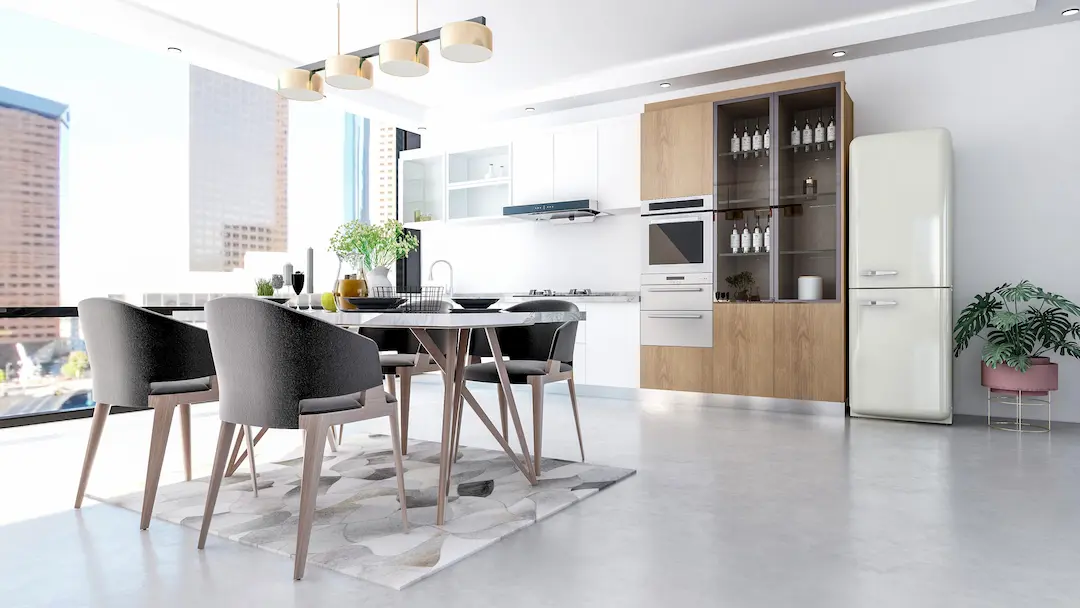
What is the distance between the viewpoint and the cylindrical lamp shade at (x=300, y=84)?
3502 millimetres

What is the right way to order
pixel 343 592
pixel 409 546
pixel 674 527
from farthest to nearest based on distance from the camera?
pixel 674 527 < pixel 409 546 < pixel 343 592

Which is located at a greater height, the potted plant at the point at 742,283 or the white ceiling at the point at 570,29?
the white ceiling at the point at 570,29

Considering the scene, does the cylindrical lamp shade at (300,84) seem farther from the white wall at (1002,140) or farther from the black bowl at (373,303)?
the white wall at (1002,140)

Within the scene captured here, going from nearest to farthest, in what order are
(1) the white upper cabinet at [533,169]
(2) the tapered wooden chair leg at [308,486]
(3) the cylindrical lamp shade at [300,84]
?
(2) the tapered wooden chair leg at [308,486], (3) the cylindrical lamp shade at [300,84], (1) the white upper cabinet at [533,169]

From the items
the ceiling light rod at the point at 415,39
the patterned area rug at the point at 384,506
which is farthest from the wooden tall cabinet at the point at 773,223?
the ceiling light rod at the point at 415,39

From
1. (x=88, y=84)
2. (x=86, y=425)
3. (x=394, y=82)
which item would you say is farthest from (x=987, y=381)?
(x=88, y=84)

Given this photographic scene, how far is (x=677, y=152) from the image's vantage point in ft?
17.0

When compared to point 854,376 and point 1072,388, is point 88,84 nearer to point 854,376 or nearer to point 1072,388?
point 854,376

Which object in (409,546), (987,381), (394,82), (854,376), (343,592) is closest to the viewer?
(343,592)

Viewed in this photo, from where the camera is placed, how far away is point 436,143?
23.2 feet

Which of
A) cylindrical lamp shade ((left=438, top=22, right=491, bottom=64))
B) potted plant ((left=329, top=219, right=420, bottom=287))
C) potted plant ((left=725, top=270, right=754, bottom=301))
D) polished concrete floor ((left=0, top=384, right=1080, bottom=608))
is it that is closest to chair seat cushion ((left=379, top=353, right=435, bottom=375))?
potted plant ((left=329, top=219, right=420, bottom=287))

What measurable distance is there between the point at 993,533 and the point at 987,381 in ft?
7.78

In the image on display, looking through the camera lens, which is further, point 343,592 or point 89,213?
point 89,213

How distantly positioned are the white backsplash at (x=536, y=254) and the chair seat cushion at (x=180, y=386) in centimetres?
380
